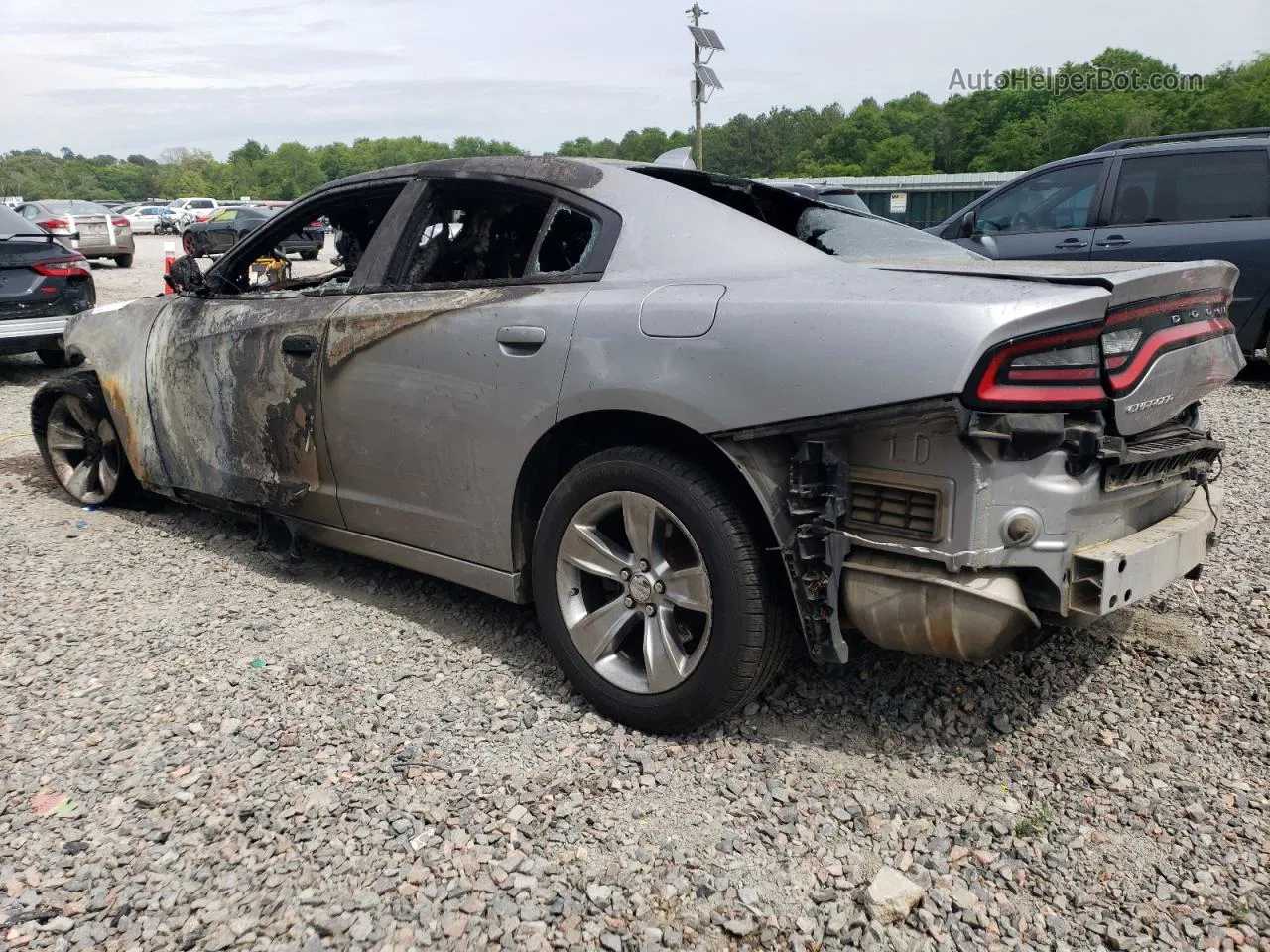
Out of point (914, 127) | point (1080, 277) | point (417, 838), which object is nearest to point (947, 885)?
point (417, 838)

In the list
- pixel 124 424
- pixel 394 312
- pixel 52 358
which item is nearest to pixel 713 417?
pixel 394 312

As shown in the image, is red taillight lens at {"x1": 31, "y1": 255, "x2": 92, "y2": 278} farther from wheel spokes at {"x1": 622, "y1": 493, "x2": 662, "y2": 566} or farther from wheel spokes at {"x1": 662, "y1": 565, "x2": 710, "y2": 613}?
wheel spokes at {"x1": 662, "y1": 565, "x2": 710, "y2": 613}

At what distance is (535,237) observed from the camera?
3.38 meters

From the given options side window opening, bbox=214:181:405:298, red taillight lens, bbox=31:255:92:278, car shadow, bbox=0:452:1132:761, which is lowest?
car shadow, bbox=0:452:1132:761

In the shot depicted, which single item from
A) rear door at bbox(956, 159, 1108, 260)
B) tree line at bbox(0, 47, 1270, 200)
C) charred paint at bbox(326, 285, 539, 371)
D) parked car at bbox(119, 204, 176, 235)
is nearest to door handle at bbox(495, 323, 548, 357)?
charred paint at bbox(326, 285, 539, 371)

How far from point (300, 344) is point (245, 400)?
1.46 ft

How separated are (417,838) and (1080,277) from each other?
2.10 meters

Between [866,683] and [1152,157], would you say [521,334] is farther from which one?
[1152,157]

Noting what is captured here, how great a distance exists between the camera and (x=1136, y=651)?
3.33 metres

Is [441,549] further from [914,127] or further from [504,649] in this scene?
[914,127]

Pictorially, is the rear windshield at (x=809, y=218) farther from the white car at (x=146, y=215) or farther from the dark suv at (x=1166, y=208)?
the white car at (x=146, y=215)

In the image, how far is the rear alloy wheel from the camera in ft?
16.3

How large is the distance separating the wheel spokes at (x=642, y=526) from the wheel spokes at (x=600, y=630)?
0.18m

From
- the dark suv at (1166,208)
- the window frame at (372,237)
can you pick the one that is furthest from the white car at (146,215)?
the window frame at (372,237)
